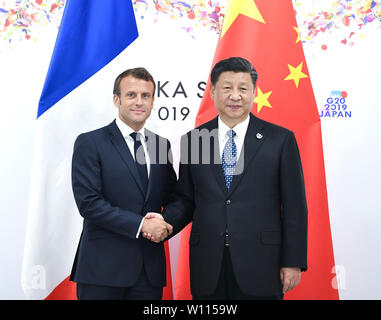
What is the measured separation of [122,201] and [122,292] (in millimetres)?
394

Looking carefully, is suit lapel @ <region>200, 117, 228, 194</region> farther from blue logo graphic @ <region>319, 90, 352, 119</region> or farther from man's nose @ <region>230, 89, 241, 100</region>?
blue logo graphic @ <region>319, 90, 352, 119</region>

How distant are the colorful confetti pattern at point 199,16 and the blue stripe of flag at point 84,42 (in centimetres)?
34

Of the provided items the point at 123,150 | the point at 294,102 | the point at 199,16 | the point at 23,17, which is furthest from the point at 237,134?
the point at 23,17

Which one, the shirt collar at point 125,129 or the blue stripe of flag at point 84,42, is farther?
the blue stripe of flag at point 84,42

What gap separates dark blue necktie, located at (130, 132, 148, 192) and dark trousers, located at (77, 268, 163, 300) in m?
0.40

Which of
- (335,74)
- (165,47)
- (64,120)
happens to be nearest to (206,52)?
(165,47)

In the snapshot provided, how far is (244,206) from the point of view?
1840 mm

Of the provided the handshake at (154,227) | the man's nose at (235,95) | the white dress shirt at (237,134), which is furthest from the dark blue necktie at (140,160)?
the man's nose at (235,95)

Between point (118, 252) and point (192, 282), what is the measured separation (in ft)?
1.14

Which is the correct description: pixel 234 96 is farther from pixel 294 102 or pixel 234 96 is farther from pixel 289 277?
pixel 289 277

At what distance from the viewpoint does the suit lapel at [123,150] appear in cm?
195

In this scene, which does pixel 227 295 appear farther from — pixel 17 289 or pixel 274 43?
pixel 17 289

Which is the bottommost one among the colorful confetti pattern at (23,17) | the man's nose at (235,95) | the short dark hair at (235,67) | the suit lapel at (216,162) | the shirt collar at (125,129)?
the suit lapel at (216,162)

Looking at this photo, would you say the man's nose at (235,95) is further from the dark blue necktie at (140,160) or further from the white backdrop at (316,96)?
the white backdrop at (316,96)
